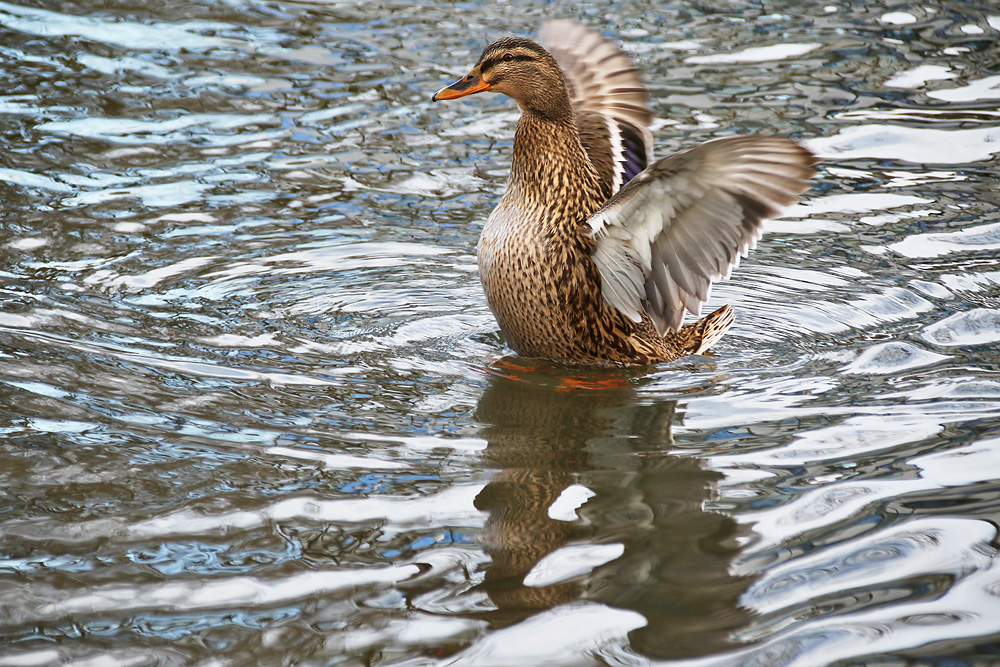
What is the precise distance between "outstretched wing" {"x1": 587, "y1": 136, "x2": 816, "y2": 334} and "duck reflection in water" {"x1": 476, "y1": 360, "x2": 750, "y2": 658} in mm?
468

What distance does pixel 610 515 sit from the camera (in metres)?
3.60

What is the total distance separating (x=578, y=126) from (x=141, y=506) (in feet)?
10.5

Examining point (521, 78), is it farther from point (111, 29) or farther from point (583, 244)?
point (111, 29)

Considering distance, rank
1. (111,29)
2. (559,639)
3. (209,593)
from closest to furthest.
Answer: (559,639) → (209,593) → (111,29)

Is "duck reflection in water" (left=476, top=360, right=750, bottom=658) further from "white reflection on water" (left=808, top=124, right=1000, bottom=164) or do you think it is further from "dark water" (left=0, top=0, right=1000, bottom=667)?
"white reflection on water" (left=808, top=124, right=1000, bottom=164)

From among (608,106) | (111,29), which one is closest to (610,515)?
(608,106)

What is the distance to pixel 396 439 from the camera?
4125 mm

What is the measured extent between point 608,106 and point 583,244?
3.62 ft

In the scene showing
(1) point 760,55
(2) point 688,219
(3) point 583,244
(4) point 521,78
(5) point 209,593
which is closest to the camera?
(5) point 209,593

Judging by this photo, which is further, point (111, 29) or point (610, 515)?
point (111, 29)

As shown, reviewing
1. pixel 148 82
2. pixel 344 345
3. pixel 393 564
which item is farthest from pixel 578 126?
pixel 148 82

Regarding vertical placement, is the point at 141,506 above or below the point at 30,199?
below

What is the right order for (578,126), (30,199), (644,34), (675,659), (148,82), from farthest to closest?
(644,34) → (148,82) → (30,199) → (578,126) → (675,659)

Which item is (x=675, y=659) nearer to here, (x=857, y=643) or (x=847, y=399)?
(x=857, y=643)
